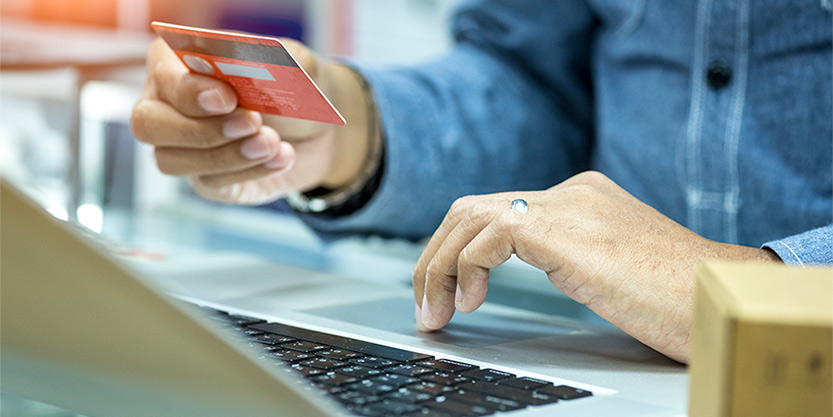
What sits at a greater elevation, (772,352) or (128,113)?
(128,113)

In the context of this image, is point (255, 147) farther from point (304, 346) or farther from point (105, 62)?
point (105, 62)

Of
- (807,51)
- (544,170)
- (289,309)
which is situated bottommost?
(289,309)

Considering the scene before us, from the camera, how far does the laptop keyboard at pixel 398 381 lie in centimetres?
34

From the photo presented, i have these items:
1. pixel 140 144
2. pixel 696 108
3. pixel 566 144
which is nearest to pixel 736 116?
pixel 696 108

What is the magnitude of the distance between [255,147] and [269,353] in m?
0.33

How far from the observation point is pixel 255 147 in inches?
28.9

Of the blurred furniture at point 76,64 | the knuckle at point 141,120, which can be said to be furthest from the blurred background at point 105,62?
the knuckle at point 141,120

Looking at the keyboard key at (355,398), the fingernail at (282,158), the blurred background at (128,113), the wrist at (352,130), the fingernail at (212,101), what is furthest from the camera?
the blurred background at (128,113)

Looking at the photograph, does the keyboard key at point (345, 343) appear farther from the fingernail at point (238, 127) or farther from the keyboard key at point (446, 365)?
the fingernail at point (238, 127)

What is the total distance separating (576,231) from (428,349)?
0.11m

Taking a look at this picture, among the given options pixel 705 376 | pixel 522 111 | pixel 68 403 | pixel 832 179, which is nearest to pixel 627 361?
pixel 705 376

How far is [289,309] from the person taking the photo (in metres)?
0.62

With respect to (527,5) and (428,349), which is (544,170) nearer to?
(527,5)

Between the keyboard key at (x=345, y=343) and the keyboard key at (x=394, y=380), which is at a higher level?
the keyboard key at (x=394, y=380)
